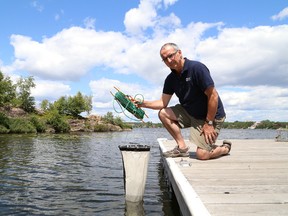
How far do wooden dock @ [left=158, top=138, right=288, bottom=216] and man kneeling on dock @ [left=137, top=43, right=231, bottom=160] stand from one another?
501mm

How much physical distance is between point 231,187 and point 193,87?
7.53 ft

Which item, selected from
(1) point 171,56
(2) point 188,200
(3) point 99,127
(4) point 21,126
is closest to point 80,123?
(3) point 99,127

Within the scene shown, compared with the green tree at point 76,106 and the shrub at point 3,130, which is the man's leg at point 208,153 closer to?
the shrub at point 3,130

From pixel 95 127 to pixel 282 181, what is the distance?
246ft

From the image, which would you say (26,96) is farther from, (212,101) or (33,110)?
(212,101)

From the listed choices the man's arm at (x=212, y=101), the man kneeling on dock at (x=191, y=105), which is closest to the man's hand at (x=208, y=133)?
the man kneeling on dock at (x=191, y=105)

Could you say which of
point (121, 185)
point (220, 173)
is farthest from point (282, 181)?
point (121, 185)

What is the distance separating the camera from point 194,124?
6.31 m

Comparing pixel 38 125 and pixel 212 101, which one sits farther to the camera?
pixel 38 125

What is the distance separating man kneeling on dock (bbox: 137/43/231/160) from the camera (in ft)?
18.3

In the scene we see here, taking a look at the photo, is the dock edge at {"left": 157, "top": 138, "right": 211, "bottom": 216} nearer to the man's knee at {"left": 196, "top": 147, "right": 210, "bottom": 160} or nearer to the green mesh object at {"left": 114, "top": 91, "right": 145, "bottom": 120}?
the man's knee at {"left": 196, "top": 147, "right": 210, "bottom": 160}

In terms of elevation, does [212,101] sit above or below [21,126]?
below

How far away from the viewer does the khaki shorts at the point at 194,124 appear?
20.0 ft

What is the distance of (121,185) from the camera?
8.73 metres
